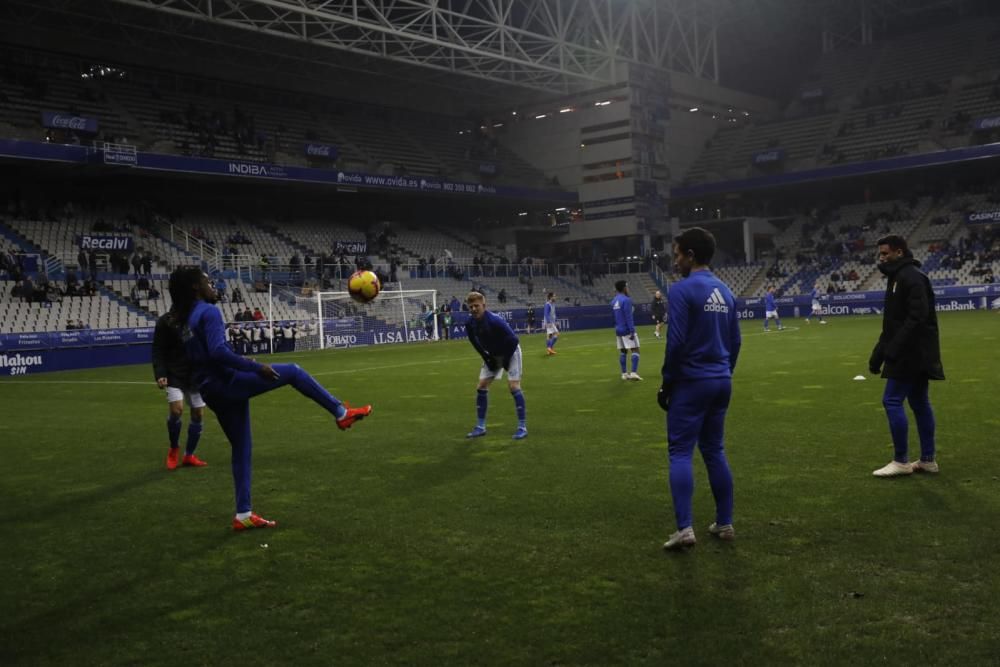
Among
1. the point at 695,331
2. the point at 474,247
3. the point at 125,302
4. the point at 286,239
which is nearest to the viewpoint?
the point at 695,331

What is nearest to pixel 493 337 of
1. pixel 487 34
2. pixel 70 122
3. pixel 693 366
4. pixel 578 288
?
pixel 693 366

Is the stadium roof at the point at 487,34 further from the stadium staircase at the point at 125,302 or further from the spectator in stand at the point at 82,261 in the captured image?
the stadium staircase at the point at 125,302

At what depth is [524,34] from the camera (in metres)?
49.9

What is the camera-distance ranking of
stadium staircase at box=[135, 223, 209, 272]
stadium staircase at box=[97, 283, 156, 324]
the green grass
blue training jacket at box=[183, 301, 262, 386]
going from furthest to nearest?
stadium staircase at box=[135, 223, 209, 272]
stadium staircase at box=[97, 283, 156, 324]
blue training jacket at box=[183, 301, 262, 386]
the green grass

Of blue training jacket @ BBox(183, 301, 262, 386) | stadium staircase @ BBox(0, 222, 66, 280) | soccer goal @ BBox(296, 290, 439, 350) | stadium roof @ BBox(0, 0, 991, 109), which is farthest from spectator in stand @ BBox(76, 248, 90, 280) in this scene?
blue training jacket @ BBox(183, 301, 262, 386)

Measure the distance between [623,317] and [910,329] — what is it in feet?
36.2

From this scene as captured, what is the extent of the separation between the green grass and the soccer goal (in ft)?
88.4

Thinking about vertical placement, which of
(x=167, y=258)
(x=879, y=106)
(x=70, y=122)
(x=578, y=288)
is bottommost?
(x=578, y=288)

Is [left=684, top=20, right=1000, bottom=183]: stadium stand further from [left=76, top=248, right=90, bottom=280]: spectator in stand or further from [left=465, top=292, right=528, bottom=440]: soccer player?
[left=465, top=292, right=528, bottom=440]: soccer player

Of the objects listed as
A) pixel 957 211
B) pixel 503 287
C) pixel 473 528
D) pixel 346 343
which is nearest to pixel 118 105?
pixel 346 343

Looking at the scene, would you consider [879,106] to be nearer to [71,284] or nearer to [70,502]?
[71,284]

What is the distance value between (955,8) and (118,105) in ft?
193

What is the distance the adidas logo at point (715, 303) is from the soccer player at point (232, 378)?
2.61 meters

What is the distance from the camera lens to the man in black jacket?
8.07 m
